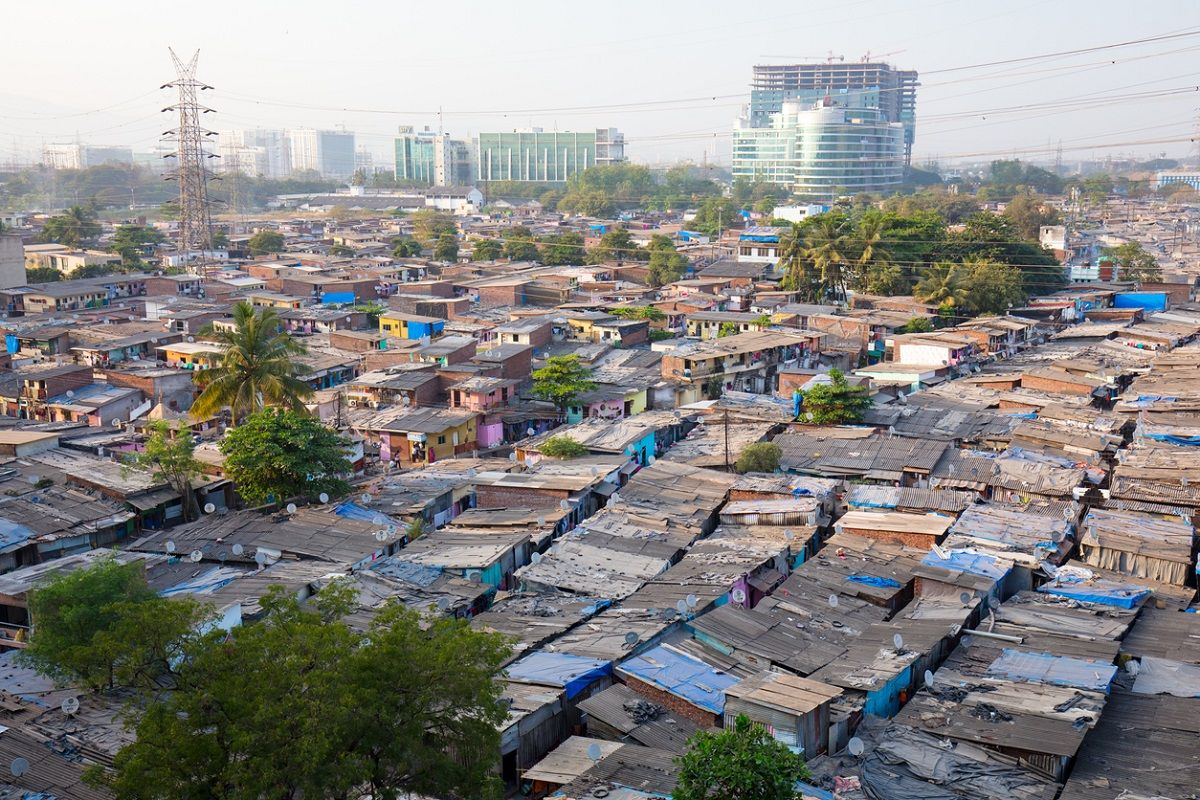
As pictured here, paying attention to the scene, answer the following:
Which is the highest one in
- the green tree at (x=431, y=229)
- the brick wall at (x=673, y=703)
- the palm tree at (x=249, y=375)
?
the green tree at (x=431, y=229)

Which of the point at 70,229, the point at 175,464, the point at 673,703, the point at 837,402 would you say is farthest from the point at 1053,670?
the point at 70,229

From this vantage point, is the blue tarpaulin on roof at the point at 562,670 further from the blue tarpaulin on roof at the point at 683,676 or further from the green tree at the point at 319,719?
the green tree at the point at 319,719

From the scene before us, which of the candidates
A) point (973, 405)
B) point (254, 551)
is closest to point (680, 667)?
point (254, 551)

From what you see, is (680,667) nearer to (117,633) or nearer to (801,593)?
(801,593)

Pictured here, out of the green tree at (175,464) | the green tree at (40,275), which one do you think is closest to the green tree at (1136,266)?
the green tree at (175,464)

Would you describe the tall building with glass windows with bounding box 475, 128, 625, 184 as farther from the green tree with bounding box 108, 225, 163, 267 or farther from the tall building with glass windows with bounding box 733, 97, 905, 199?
the green tree with bounding box 108, 225, 163, 267
